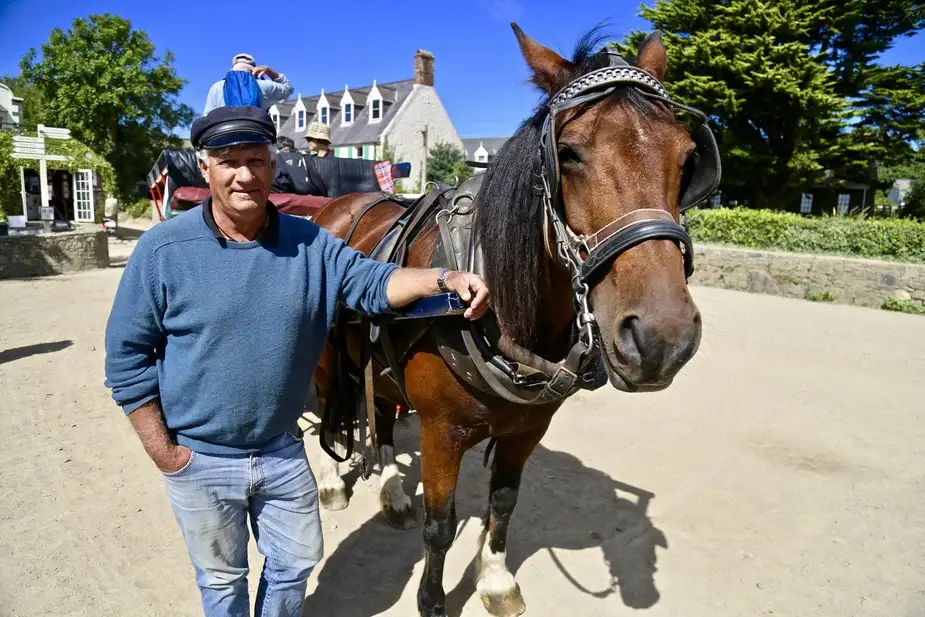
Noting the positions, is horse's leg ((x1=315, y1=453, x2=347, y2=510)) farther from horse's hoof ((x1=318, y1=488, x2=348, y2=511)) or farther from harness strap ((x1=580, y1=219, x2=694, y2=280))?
A: harness strap ((x1=580, y1=219, x2=694, y2=280))

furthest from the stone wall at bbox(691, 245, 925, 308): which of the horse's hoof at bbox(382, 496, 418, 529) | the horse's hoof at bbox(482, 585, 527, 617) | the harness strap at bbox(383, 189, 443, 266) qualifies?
the horse's hoof at bbox(482, 585, 527, 617)

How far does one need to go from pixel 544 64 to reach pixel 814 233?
1354 cm

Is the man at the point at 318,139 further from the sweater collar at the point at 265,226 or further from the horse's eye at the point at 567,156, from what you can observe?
the horse's eye at the point at 567,156

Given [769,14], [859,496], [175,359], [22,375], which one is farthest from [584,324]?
[769,14]

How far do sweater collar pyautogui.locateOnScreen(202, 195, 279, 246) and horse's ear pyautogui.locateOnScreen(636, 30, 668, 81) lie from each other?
1390 millimetres

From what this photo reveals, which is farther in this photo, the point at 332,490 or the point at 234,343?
the point at 332,490

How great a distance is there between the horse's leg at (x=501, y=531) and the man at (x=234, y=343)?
103 centimetres

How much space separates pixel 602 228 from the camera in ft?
5.01

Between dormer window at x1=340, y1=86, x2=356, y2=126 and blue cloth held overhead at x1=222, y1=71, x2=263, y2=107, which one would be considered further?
dormer window at x1=340, y1=86, x2=356, y2=126

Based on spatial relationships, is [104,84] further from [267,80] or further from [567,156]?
[567,156]

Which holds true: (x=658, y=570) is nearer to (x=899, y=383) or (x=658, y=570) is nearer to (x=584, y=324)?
(x=584, y=324)

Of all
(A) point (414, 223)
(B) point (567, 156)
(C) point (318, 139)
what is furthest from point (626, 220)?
(C) point (318, 139)

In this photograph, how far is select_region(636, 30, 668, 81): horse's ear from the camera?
1960 millimetres

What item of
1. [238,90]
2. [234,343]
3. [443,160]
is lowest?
[234,343]
